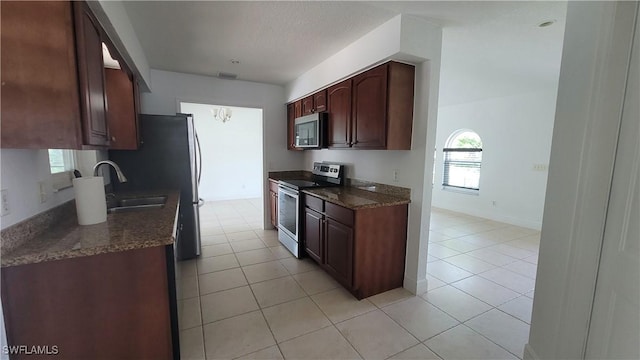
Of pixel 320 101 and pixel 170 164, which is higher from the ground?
pixel 320 101

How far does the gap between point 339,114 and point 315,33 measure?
87cm

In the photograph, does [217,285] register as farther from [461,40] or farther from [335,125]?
[461,40]

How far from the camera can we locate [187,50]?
2.89 metres

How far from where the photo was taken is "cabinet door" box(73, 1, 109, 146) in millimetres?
1271

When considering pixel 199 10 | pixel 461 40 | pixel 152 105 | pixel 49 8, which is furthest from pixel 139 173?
pixel 461 40

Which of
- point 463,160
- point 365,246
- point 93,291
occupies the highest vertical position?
point 463,160

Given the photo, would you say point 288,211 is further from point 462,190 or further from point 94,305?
point 462,190

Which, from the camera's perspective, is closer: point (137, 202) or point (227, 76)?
point (137, 202)

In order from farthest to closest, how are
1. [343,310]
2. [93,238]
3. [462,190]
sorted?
[462,190], [343,310], [93,238]

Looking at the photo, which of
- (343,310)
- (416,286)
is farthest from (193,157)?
(416,286)

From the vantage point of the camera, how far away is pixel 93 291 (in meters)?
1.35

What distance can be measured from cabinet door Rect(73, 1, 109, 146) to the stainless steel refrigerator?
152cm

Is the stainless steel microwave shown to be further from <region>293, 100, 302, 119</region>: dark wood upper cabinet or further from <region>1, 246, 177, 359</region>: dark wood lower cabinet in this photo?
<region>1, 246, 177, 359</region>: dark wood lower cabinet

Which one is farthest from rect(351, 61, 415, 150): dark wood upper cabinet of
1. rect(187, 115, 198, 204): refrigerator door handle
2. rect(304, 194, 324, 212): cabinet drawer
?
rect(187, 115, 198, 204): refrigerator door handle
